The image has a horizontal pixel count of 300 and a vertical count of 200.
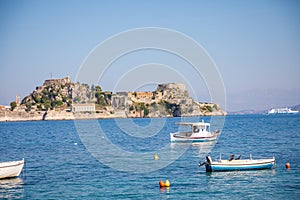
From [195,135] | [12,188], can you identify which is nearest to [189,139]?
[195,135]

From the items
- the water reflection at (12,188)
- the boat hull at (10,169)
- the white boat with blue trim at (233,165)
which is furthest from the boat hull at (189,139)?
the water reflection at (12,188)

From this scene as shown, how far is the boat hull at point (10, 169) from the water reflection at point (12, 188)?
424mm

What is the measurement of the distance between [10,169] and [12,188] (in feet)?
12.7

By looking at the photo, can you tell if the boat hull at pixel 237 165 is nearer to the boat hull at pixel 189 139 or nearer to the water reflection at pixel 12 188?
the water reflection at pixel 12 188

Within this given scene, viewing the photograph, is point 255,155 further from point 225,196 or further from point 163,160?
point 225,196

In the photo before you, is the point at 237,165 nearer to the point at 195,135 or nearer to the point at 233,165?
the point at 233,165

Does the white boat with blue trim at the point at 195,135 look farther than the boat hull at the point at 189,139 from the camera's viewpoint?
Yes

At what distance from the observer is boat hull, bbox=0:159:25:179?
38.6m

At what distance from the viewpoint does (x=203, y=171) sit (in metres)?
41.3

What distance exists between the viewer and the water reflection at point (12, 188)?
3260 cm

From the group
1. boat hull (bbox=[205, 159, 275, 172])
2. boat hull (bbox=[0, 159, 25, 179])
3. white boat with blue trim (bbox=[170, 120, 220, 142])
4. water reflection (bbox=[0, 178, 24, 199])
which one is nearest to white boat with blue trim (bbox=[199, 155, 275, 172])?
boat hull (bbox=[205, 159, 275, 172])

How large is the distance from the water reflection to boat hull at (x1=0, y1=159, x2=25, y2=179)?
0.42 metres

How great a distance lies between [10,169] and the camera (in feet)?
128

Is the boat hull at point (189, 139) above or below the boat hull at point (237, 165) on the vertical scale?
above
